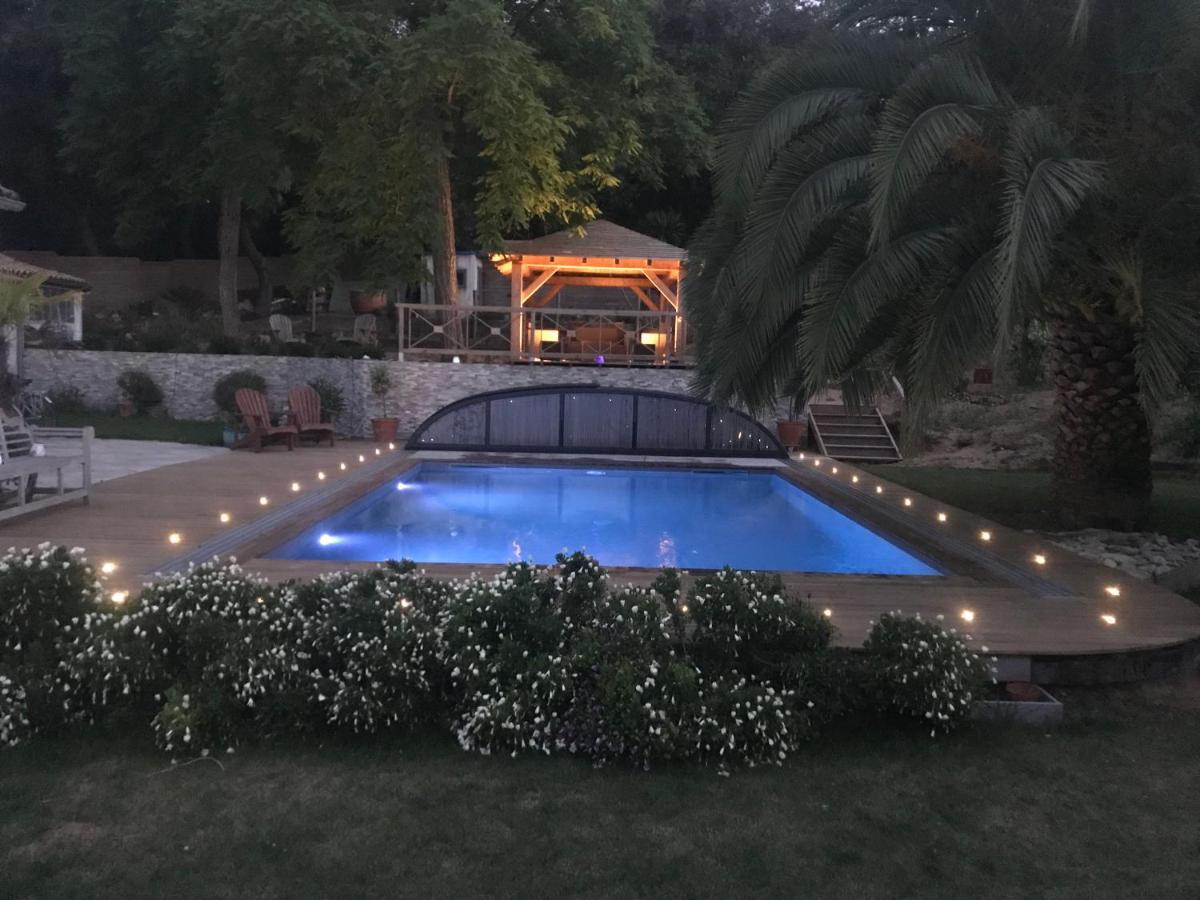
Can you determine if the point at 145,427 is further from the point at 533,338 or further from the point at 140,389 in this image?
the point at 533,338

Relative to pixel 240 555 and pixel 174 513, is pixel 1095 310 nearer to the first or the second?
pixel 240 555

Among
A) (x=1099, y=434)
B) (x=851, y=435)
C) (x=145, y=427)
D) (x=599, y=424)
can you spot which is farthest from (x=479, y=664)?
(x=145, y=427)

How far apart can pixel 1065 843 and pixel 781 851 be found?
43.6 inches

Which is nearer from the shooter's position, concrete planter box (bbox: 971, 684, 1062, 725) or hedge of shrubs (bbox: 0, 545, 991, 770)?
hedge of shrubs (bbox: 0, 545, 991, 770)

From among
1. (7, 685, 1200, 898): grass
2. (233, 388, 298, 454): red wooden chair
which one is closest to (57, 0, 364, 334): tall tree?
(233, 388, 298, 454): red wooden chair

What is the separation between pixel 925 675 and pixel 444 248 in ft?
54.8

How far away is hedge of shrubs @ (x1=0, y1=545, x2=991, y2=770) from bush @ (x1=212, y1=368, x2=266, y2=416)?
43.8 feet

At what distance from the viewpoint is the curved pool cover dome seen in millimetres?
16500

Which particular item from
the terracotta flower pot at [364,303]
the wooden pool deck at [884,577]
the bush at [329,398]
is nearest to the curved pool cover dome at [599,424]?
the bush at [329,398]

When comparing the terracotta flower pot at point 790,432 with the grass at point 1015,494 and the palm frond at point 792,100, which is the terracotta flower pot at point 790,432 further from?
the palm frond at point 792,100

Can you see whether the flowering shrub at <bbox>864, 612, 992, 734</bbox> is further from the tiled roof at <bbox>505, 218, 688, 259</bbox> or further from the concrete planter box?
the tiled roof at <bbox>505, 218, 688, 259</bbox>

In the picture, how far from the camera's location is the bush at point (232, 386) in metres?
17.8

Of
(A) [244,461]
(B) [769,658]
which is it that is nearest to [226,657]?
(B) [769,658]

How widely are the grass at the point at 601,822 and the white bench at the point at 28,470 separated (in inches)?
199
